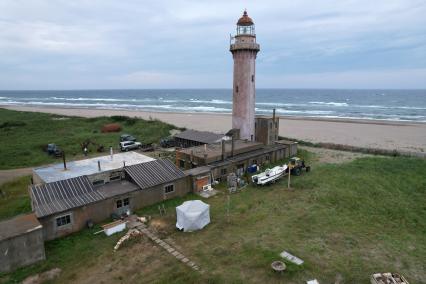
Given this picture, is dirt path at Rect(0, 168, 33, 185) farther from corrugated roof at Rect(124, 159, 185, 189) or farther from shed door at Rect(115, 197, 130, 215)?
shed door at Rect(115, 197, 130, 215)

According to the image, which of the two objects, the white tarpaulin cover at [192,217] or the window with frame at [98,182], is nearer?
the white tarpaulin cover at [192,217]

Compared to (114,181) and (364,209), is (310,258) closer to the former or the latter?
(364,209)

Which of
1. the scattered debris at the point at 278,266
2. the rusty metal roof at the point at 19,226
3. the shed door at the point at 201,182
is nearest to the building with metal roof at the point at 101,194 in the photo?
the shed door at the point at 201,182

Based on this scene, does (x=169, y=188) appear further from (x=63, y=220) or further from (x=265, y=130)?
(x=265, y=130)

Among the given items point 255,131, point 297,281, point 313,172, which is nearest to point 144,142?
point 255,131

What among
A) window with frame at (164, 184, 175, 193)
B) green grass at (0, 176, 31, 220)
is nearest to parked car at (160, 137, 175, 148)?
green grass at (0, 176, 31, 220)

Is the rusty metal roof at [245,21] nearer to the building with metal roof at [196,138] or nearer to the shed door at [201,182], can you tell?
the building with metal roof at [196,138]
